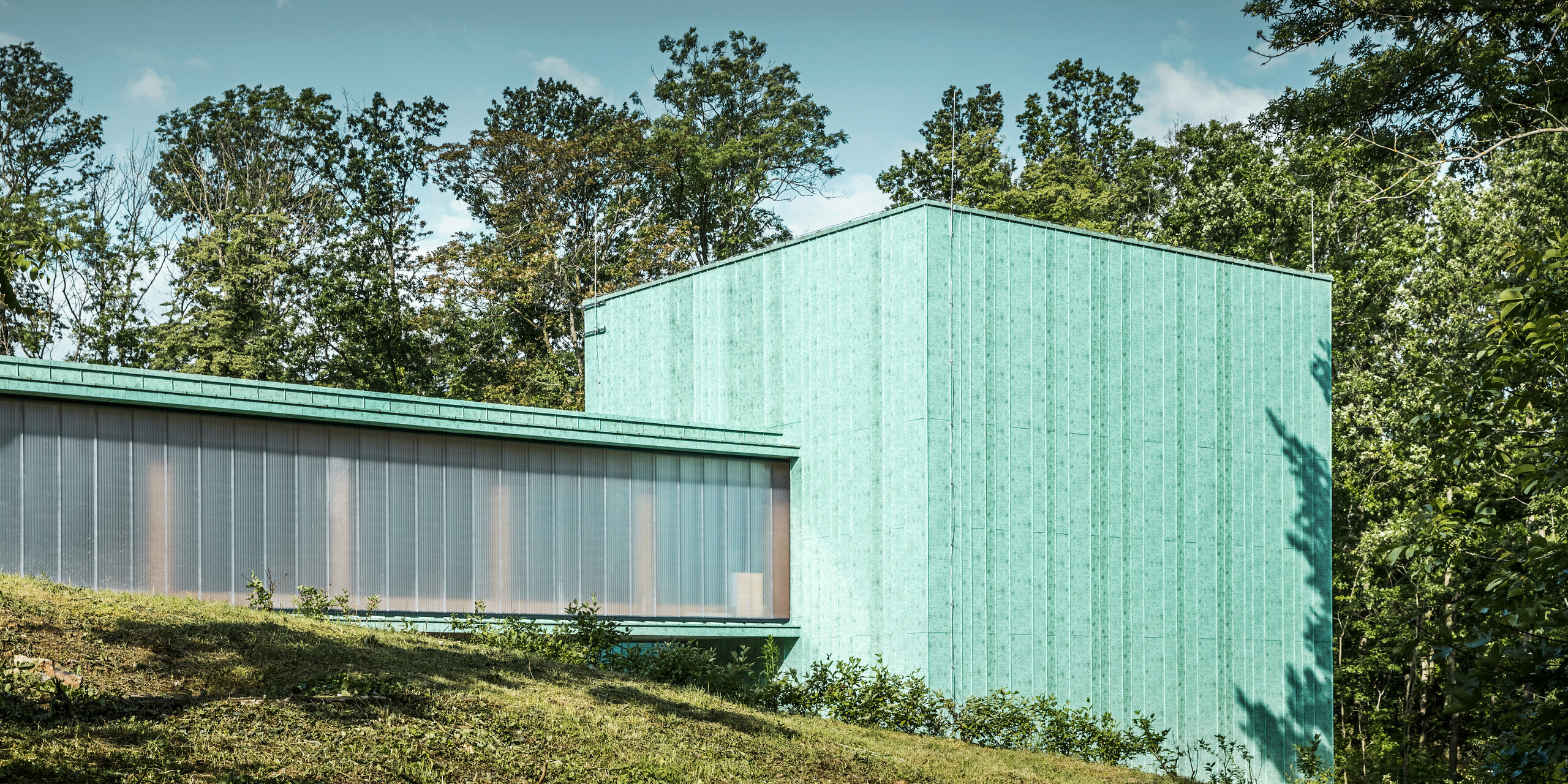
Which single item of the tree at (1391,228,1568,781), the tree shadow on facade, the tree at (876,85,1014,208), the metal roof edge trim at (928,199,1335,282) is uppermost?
the tree at (876,85,1014,208)

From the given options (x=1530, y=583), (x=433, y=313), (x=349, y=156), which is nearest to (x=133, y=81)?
(x=349, y=156)

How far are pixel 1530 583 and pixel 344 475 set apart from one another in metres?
12.0

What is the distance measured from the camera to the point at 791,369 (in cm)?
1828

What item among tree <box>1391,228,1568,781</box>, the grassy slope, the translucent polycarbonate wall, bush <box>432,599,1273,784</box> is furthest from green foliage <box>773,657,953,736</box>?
tree <box>1391,228,1568,781</box>

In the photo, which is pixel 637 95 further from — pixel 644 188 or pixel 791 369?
pixel 791 369

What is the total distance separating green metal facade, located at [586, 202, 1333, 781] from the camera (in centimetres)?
1639

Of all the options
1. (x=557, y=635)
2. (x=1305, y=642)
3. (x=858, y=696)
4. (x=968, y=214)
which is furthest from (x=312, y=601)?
(x=1305, y=642)

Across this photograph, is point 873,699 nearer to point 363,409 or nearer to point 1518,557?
point 363,409

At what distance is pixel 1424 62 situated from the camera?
17.5 meters

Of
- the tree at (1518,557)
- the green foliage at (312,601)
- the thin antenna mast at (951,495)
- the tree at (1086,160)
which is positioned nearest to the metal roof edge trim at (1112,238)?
the thin antenna mast at (951,495)

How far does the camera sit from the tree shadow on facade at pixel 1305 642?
61.1 ft

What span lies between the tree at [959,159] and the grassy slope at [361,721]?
87.5 ft

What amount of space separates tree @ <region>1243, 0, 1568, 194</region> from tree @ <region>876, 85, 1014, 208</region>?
1848cm

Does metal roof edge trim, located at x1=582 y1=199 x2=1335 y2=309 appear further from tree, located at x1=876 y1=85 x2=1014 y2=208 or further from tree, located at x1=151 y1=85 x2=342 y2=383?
tree, located at x1=876 y1=85 x2=1014 y2=208
